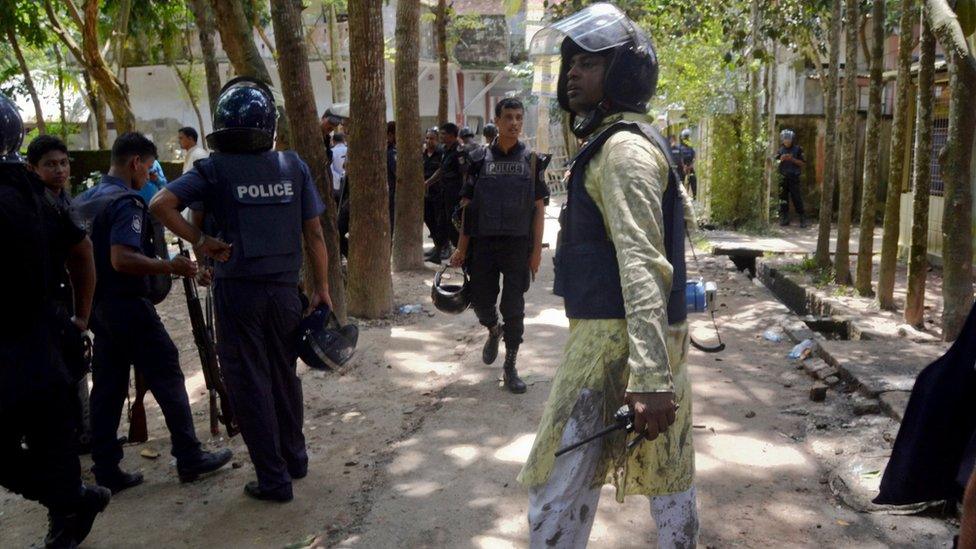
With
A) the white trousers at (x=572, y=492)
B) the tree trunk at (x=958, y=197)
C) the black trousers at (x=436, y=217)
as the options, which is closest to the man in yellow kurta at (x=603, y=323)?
→ the white trousers at (x=572, y=492)

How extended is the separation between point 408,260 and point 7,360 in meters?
7.97

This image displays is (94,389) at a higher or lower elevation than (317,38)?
lower

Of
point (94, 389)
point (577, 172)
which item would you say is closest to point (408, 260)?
point (94, 389)

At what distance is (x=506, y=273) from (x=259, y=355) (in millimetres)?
2311

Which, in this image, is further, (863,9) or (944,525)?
(863,9)

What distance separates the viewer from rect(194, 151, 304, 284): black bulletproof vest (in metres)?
4.30

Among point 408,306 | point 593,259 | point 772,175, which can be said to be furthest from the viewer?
point 772,175

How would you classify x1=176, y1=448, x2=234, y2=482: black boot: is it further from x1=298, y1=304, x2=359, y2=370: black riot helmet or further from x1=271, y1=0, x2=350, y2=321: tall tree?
x1=271, y1=0, x2=350, y2=321: tall tree

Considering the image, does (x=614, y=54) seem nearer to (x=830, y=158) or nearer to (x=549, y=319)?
(x=549, y=319)

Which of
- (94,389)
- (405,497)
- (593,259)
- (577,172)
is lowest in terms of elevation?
(405,497)

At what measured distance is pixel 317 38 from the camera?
3111 cm

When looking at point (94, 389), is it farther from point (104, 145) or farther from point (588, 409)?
point (104, 145)

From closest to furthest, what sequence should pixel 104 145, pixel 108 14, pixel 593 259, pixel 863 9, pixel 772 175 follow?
pixel 593 259 < pixel 863 9 < pixel 772 175 < pixel 108 14 < pixel 104 145

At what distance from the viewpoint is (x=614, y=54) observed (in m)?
2.87
